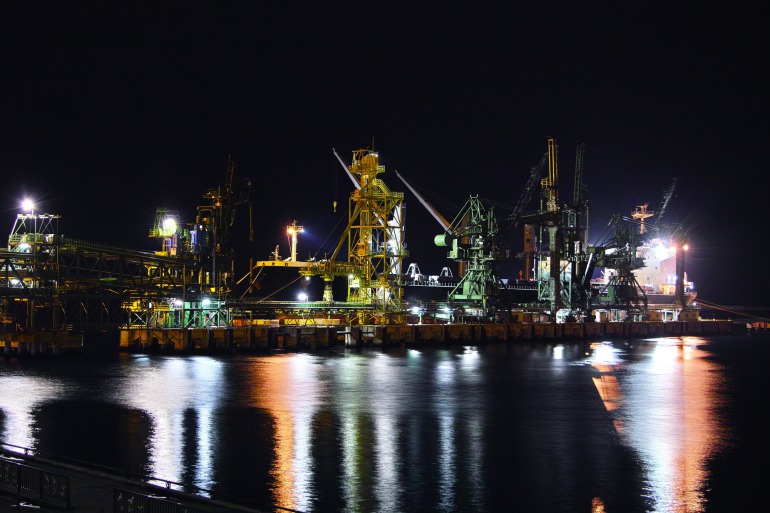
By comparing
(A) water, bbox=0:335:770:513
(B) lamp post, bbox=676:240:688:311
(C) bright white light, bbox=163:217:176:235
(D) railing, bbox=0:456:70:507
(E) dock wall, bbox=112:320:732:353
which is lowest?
(A) water, bbox=0:335:770:513

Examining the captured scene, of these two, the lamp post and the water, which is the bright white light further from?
the lamp post

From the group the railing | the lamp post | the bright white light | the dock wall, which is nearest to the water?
the railing

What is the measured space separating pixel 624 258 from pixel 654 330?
9002 millimetres

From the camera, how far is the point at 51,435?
2792 cm

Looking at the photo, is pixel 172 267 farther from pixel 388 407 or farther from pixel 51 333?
pixel 388 407

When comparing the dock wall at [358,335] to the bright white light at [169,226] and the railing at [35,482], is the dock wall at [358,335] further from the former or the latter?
the railing at [35,482]

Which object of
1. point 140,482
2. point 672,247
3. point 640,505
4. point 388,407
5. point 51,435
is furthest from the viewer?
point 672,247

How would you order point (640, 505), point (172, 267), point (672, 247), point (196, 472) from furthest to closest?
point (672, 247) → point (172, 267) → point (196, 472) → point (640, 505)

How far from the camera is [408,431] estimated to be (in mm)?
29828

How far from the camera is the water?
71.0ft

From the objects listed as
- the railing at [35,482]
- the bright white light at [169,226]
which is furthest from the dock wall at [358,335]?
the railing at [35,482]

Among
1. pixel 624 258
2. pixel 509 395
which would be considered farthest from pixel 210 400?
pixel 624 258

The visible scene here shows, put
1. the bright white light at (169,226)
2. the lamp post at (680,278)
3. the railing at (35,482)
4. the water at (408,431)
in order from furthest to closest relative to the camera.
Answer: the lamp post at (680,278), the bright white light at (169,226), the water at (408,431), the railing at (35,482)

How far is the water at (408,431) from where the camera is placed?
2164cm
